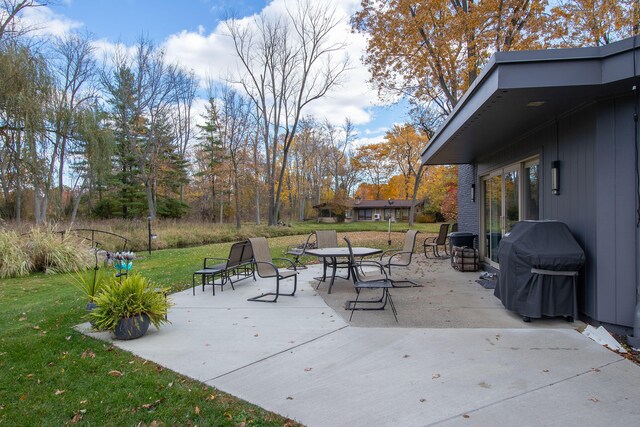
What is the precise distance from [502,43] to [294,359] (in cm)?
1261

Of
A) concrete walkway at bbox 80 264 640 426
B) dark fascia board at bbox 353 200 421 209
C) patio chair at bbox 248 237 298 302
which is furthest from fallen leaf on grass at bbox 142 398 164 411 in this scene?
dark fascia board at bbox 353 200 421 209

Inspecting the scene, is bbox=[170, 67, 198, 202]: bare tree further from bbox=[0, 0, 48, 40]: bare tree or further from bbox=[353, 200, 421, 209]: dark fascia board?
bbox=[353, 200, 421, 209]: dark fascia board

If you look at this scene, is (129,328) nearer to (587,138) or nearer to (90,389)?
(90,389)

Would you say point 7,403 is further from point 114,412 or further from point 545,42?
point 545,42

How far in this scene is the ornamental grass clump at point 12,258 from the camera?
855 centimetres

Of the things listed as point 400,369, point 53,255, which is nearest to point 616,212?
point 400,369

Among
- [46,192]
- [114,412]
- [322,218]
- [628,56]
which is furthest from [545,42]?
[322,218]

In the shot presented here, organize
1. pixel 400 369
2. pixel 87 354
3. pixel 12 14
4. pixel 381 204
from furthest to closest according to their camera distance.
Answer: pixel 381 204 → pixel 12 14 → pixel 87 354 → pixel 400 369

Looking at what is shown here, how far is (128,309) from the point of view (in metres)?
3.90

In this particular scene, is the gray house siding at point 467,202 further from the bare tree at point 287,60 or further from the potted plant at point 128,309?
the bare tree at point 287,60

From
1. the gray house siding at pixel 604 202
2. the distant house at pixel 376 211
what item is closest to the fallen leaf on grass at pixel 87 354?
the gray house siding at pixel 604 202

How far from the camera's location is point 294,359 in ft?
10.9

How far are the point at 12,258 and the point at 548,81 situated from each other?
10867mm

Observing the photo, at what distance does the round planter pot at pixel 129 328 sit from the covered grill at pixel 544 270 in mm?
4170
